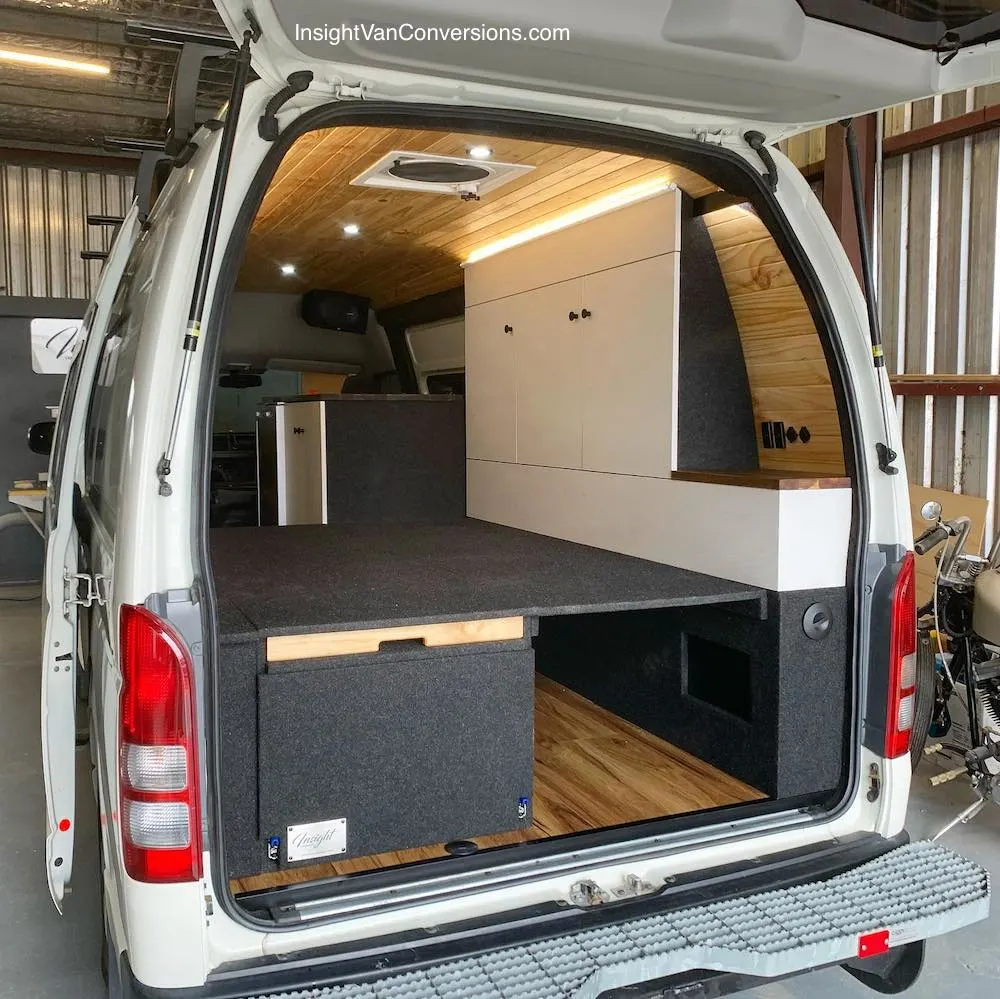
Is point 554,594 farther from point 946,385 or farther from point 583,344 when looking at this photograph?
point 946,385

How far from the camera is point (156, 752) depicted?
1341 mm

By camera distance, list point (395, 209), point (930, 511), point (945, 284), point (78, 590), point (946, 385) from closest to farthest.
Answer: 1. point (78, 590)
2. point (930, 511)
3. point (395, 209)
4. point (946, 385)
5. point (945, 284)

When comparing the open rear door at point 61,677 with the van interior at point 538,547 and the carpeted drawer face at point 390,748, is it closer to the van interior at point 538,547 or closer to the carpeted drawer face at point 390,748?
the van interior at point 538,547

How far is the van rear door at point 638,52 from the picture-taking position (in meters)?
1.32

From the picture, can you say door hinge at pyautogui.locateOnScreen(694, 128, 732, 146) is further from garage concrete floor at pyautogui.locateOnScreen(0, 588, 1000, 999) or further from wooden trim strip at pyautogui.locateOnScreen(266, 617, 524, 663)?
garage concrete floor at pyautogui.locateOnScreen(0, 588, 1000, 999)

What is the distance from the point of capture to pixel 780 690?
83.4 inches

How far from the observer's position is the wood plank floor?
1.98 meters

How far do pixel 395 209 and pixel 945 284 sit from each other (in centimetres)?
316

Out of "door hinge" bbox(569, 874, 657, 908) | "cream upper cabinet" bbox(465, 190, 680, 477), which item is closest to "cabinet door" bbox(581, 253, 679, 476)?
"cream upper cabinet" bbox(465, 190, 680, 477)

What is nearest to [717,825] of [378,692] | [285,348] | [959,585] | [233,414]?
[378,692]

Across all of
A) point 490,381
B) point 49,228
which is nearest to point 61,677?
point 490,381

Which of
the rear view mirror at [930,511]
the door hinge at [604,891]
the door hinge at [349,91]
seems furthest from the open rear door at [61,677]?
the rear view mirror at [930,511]

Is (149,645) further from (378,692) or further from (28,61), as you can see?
(28,61)

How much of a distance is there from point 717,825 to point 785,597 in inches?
21.6
